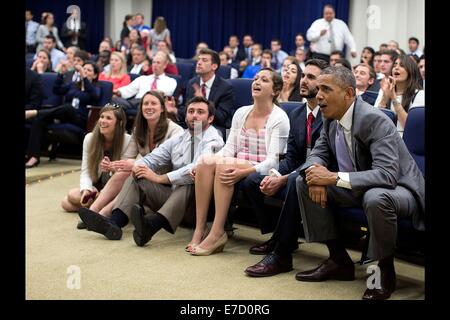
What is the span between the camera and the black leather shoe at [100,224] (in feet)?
12.9

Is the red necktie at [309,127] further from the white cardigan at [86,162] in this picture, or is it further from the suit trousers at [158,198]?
the white cardigan at [86,162]

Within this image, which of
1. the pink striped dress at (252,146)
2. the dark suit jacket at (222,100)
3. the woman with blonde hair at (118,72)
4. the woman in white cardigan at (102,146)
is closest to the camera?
the pink striped dress at (252,146)

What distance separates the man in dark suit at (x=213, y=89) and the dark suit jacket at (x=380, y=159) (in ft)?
5.44

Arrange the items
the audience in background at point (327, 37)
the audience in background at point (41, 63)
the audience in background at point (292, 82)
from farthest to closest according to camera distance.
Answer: the audience in background at point (327, 37) → the audience in background at point (41, 63) → the audience in background at point (292, 82)

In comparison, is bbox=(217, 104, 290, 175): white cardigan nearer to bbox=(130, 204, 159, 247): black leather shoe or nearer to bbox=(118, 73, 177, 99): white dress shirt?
bbox=(130, 204, 159, 247): black leather shoe

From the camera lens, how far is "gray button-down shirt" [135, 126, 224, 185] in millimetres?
3914

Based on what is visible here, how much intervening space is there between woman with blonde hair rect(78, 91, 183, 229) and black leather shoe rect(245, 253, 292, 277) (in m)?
1.15

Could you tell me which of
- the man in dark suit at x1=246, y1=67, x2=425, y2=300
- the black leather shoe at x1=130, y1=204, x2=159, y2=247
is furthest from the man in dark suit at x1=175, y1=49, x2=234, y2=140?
the man in dark suit at x1=246, y1=67, x2=425, y2=300

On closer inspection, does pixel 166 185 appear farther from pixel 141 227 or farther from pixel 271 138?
pixel 271 138

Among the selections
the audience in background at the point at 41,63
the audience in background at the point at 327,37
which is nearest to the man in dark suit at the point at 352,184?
the audience in background at the point at 41,63

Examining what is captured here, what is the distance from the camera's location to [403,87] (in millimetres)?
4254

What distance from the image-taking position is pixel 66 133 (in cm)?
631

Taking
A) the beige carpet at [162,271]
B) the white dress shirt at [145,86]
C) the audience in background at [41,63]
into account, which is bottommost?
the beige carpet at [162,271]

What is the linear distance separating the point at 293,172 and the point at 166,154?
0.97 m
